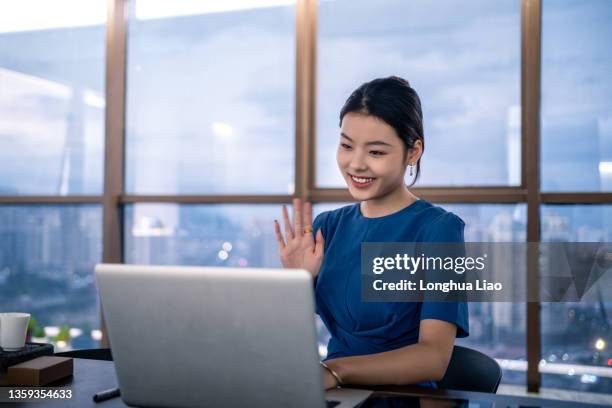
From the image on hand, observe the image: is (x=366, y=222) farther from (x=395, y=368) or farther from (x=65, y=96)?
(x=65, y=96)

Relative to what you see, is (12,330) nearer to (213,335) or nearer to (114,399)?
(114,399)

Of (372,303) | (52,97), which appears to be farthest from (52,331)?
(372,303)

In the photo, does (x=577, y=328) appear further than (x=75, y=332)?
No

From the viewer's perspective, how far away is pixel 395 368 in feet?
4.41

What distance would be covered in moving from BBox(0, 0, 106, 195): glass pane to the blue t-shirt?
2640 millimetres

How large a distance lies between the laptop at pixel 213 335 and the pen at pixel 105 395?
0.20 meters

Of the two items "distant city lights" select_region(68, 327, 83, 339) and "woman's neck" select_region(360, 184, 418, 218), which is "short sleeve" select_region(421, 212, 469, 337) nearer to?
"woman's neck" select_region(360, 184, 418, 218)

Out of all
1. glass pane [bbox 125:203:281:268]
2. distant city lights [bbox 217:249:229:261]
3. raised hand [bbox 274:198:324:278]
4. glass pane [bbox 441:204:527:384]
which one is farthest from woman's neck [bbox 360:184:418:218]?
distant city lights [bbox 217:249:229:261]

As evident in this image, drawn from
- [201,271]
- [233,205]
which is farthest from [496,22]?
[201,271]

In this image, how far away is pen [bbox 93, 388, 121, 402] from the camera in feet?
4.01

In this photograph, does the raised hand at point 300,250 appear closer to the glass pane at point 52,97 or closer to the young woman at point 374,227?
the young woman at point 374,227

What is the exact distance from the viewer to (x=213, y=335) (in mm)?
972

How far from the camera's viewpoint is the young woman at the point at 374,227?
1660 millimetres

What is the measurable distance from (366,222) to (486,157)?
165 cm
